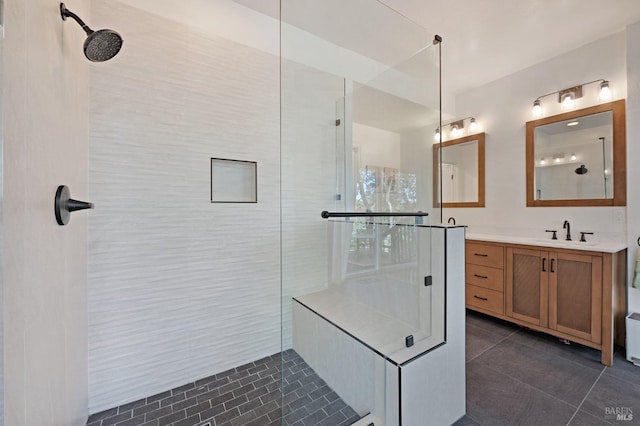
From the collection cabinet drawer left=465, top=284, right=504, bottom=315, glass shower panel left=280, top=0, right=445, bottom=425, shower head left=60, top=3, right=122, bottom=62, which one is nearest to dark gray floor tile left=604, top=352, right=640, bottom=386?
cabinet drawer left=465, top=284, right=504, bottom=315

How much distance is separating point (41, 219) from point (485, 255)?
321 centimetres

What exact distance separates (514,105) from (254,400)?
12.4 feet

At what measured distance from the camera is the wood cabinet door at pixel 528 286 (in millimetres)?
2232

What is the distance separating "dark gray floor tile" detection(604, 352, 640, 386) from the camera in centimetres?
175

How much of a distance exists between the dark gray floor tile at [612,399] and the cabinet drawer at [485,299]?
0.83 meters

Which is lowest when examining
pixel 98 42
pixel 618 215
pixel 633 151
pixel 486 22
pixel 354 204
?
pixel 618 215

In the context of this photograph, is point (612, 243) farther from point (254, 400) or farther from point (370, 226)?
point (254, 400)

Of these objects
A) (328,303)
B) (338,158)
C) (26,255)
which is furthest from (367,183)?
(26,255)

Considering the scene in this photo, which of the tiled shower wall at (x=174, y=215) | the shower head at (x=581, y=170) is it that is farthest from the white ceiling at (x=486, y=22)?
the shower head at (x=581, y=170)

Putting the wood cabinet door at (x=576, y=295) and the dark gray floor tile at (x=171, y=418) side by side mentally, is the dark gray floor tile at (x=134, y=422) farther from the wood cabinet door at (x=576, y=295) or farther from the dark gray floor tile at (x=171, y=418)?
the wood cabinet door at (x=576, y=295)

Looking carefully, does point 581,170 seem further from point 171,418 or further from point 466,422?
point 171,418

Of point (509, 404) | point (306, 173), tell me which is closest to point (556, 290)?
point (509, 404)

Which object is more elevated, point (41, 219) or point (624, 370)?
point (41, 219)

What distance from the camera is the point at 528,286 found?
2.33m
